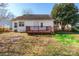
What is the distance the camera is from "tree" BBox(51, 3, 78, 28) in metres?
3.54

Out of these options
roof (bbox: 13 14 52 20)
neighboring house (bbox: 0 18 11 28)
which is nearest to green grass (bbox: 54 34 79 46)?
roof (bbox: 13 14 52 20)

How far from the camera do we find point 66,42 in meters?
3.57

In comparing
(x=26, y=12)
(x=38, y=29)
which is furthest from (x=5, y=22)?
(x=38, y=29)

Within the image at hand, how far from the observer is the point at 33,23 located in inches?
140

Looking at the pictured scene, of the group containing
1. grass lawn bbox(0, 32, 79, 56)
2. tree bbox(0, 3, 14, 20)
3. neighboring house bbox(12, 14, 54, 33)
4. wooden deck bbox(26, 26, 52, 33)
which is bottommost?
grass lawn bbox(0, 32, 79, 56)

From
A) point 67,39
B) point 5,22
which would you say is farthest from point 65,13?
point 5,22

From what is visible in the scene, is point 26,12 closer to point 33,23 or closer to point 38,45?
point 33,23

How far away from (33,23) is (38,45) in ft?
0.87

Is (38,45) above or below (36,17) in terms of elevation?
below

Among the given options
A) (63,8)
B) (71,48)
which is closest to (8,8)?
(63,8)

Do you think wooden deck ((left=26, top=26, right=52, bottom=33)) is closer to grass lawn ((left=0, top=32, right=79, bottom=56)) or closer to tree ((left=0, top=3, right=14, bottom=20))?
grass lawn ((left=0, top=32, right=79, bottom=56))

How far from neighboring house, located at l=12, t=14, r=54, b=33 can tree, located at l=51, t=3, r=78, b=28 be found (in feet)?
0.31

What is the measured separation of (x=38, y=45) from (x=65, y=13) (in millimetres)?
494

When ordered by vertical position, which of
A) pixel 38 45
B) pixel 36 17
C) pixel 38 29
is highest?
pixel 36 17
